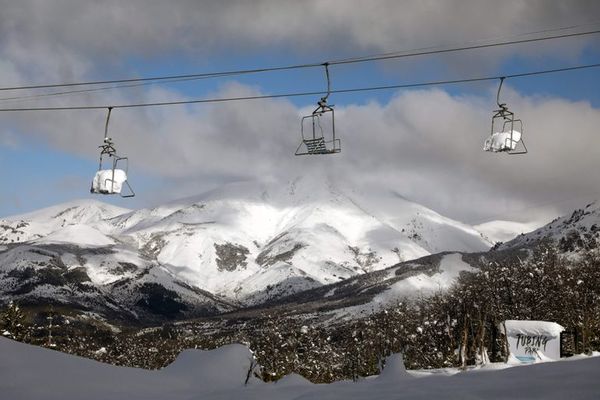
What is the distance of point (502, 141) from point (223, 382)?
39.1ft

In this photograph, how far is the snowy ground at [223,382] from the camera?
35.8ft

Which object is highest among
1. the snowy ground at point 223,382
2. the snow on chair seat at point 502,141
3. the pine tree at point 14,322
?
the snow on chair seat at point 502,141

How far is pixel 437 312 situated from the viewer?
94.1 m

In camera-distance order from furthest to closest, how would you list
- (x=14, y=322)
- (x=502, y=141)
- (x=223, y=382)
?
(x=14, y=322)
(x=502, y=141)
(x=223, y=382)

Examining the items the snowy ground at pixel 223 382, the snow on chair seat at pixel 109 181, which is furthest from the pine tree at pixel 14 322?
the snowy ground at pixel 223 382

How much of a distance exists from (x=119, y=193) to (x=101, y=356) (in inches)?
5064

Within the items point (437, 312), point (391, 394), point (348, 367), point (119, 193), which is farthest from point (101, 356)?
point (391, 394)

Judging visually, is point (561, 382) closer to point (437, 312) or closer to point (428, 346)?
point (428, 346)

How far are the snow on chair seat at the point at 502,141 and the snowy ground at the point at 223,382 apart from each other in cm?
791

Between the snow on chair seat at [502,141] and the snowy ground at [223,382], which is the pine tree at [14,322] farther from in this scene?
the snow on chair seat at [502,141]

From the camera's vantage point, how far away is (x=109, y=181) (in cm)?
2388

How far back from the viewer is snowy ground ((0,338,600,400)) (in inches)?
430

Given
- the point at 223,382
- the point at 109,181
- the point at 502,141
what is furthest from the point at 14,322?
the point at 502,141

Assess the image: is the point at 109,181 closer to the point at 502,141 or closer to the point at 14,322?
the point at 502,141
